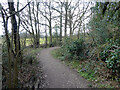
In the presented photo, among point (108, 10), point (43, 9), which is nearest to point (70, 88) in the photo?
point (108, 10)

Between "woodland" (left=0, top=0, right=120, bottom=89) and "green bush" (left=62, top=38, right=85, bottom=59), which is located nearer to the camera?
"woodland" (left=0, top=0, right=120, bottom=89)

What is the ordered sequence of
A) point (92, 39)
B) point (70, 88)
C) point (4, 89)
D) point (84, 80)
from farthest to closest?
1. point (92, 39)
2. point (84, 80)
3. point (70, 88)
4. point (4, 89)

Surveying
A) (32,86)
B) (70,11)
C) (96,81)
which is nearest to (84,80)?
(96,81)

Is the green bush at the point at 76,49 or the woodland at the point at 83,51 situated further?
the green bush at the point at 76,49

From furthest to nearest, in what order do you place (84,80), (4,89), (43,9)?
(43,9)
(84,80)
(4,89)

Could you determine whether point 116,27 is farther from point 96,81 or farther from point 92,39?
point 96,81

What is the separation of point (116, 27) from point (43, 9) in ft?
46.8

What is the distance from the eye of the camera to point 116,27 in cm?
475

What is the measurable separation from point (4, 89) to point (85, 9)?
44.0 ft

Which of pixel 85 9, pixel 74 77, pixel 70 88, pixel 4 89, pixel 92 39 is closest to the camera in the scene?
pixel 4 89

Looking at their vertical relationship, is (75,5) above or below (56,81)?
above

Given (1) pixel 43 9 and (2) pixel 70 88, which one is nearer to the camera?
(2) pixel 70 88

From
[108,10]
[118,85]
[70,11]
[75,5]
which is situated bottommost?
[118,85]

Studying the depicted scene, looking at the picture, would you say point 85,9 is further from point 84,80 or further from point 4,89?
point 4,89
